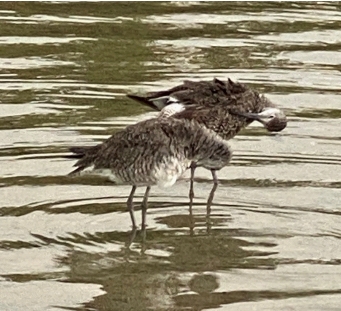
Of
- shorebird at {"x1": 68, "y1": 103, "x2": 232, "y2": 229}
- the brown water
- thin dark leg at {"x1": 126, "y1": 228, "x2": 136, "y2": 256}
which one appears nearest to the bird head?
the brown water

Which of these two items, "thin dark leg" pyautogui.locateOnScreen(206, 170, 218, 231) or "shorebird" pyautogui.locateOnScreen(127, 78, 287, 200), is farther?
"shorebird" pyautogui.locateOnScreen(127, 78, 287, 200)

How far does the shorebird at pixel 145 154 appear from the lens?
27.2ft

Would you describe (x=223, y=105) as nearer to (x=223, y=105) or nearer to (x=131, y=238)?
(x=223, y=105)

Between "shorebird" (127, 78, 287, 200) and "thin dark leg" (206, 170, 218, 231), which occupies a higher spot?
"shorebird" (127, 78, 287, 200)

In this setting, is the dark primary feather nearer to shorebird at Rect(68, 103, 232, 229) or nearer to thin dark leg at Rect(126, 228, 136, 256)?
shorebird at Rect(68, 103, 232, 229)

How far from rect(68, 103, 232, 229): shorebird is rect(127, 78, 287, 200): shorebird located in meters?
0.85

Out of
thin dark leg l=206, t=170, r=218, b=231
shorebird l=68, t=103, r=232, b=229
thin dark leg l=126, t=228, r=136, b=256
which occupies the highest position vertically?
shorebird l=68, t=103, r=232, b=229

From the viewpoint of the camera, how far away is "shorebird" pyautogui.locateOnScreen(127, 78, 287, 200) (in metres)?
9.51

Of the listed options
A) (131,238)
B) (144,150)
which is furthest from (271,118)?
(131,238)

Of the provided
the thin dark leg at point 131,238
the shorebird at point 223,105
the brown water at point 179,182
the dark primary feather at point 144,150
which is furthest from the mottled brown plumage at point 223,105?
the thin dark leg at point 131,238

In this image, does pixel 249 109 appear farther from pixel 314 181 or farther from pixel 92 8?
pixel 92 8

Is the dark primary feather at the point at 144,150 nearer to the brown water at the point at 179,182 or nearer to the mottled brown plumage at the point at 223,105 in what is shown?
the brown water at the point at 179,182

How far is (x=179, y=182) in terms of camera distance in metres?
9.70

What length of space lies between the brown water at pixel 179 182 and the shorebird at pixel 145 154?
38cm
